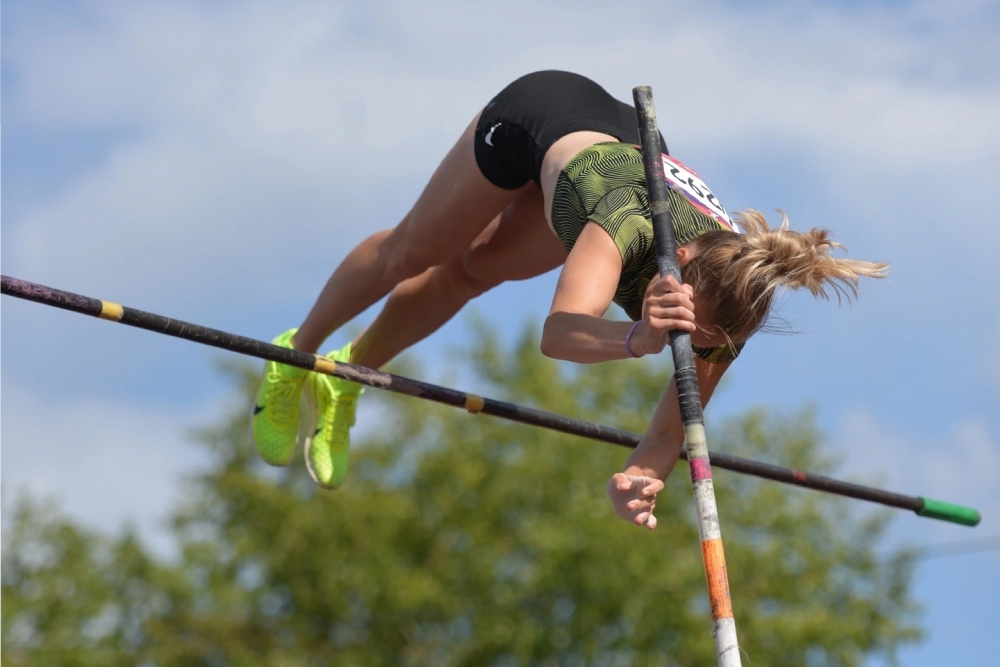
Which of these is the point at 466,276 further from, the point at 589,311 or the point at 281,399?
the point at 589,311

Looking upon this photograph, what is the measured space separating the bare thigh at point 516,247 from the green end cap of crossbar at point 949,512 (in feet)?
7.90

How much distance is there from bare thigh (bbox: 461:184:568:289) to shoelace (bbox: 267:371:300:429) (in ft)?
3.13

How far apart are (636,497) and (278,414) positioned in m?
2.18

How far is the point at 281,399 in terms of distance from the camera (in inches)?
228

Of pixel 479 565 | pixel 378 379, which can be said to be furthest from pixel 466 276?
pixel 479 565

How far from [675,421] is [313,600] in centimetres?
1641

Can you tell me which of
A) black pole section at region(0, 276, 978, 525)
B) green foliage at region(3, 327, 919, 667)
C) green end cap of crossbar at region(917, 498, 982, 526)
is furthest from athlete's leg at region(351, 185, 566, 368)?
green foliage at region(3, 327, 919, 667)

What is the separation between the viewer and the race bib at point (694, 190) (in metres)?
4.26

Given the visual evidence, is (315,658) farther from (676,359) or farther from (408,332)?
(676,359)

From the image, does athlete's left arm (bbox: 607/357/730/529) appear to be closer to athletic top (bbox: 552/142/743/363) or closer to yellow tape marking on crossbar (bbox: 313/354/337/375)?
athletic top (bbox: 552/142/743/363)

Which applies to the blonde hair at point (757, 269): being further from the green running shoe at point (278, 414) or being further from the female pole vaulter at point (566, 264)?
the green running shoe at point (278, 414)

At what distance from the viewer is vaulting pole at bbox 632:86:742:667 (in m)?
3.48

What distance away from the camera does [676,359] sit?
3.71m

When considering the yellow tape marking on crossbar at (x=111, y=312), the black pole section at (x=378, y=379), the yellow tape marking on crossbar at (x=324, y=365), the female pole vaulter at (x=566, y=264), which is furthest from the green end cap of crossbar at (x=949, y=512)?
the yellow tape marking on crossbar at (x=111, y=312)
